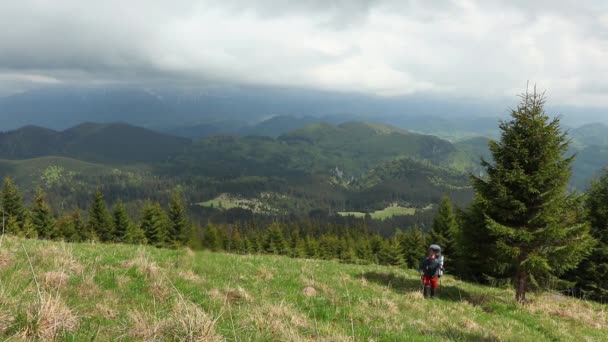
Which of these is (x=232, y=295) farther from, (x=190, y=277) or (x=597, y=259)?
(x=597, y=259)

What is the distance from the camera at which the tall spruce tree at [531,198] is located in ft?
54.6

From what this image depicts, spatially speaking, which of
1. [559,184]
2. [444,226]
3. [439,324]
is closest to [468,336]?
[439,324]

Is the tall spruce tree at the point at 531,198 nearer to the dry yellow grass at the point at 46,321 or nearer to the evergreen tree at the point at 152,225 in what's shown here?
the dry yellow grass at the point at 46,321

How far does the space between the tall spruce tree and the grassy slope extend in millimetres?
2556

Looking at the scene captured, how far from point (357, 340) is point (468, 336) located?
466cm

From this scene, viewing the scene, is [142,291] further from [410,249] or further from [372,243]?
[372,243]

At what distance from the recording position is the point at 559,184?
56.2 feet

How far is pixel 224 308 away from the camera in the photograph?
805 centimetres

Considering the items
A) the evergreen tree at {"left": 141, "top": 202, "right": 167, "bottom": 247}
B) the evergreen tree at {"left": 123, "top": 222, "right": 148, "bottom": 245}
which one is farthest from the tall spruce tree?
the evergreen tree at {"left": 123, "top": 222, "right": 148, "bottom": 245}

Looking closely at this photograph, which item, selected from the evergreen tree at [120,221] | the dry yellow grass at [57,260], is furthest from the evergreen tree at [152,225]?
the dry yellow grass at [57,260]

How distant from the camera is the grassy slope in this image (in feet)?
17.6

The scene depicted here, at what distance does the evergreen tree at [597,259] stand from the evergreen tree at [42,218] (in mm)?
77678

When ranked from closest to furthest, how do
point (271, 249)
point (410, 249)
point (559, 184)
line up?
point (559, 184) → point (410, 249) → point (271, 249)

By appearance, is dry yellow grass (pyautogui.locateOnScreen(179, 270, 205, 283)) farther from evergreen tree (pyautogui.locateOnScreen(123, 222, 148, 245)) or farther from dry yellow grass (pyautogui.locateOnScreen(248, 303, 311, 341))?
evergreen tree (pyautogui.locateOnScreen(123, 222, 148, 245))
